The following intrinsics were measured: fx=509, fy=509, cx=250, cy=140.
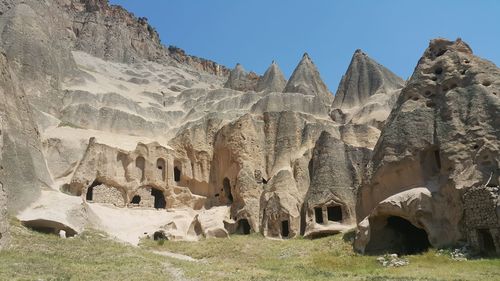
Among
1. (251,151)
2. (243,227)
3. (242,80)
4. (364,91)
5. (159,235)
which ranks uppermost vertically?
(242,80)

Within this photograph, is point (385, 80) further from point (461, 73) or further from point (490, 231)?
point (490, 231)

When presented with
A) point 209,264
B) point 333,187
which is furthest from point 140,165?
point 209,264

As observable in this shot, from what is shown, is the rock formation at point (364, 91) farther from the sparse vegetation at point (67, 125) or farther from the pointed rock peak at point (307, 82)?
the sparse vegetation at point (67, 125)

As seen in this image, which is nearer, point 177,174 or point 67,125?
point 67,125

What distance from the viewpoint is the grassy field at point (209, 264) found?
16.8 meters

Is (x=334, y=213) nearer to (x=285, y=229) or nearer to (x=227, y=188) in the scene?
(x=285, y=229)

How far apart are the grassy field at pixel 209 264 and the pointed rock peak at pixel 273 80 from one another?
43391mm

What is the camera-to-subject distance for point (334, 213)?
3791 cm

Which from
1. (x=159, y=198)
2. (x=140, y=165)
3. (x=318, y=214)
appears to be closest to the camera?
(x=318, y=214)

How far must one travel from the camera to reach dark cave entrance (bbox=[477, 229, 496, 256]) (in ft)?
72.7

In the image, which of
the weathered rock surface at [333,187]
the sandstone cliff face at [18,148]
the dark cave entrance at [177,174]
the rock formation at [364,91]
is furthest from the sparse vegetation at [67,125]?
the rock formation at [364,91]

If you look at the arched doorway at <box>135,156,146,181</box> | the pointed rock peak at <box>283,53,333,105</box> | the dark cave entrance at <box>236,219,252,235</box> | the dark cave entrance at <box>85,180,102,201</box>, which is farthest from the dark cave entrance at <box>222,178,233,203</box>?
the pointed rock peak at <box>283,53,333,105</box>

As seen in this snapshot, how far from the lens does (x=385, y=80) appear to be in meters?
63.3

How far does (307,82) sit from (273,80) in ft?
19.5
